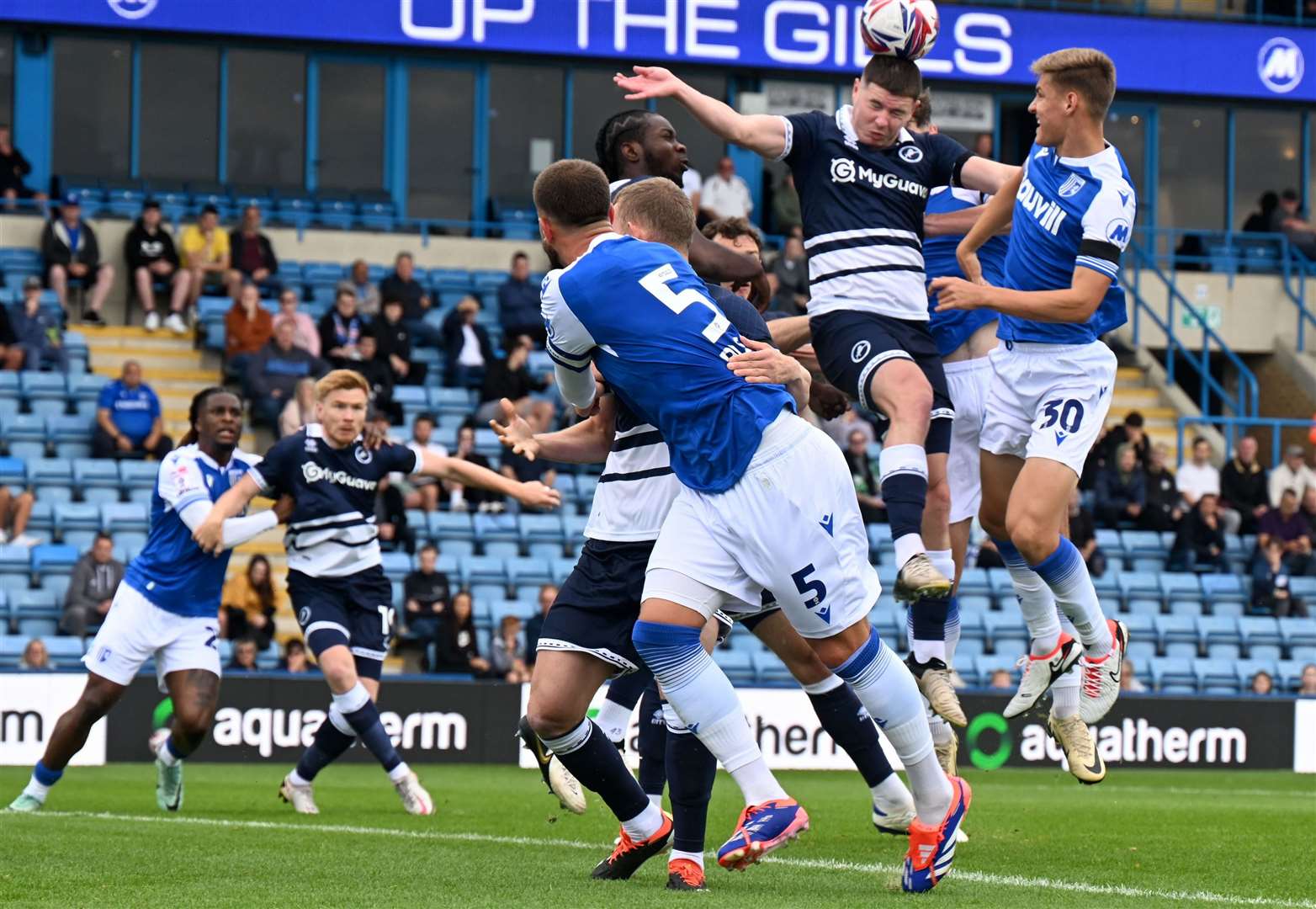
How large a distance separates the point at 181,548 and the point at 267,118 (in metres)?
15.5

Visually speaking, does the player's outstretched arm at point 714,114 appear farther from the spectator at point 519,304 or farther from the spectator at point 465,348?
the spectator at point 519,304

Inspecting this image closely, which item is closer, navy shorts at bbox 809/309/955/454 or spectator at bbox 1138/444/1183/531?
navy shorts at bbox 809/309/955/454

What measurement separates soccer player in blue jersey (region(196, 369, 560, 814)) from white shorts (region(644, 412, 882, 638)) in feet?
15.3

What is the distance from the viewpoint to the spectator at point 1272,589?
71.1 feet

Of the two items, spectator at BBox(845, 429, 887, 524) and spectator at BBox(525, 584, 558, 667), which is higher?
spectator at BBox(845, 429, 887, 524)

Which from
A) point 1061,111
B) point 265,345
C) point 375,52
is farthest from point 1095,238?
point 375,52

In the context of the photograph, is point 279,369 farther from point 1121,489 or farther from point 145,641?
point 1121,489

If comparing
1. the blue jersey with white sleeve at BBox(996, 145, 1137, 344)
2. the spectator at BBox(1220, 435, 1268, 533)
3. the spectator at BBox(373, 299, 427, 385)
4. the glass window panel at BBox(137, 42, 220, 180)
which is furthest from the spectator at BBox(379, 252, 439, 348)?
the blue jersey with white sleeve at BBox(996, 145, 1137, 344)

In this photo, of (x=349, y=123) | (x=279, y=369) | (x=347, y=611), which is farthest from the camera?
(x=349, y=123)

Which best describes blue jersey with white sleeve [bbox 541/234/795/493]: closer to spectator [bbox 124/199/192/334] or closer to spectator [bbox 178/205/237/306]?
spectator [bbox 178/205/237/306]

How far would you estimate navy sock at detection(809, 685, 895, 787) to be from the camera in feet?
24.4

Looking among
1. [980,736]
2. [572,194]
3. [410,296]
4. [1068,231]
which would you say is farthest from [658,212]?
[410,296]

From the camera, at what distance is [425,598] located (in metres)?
18.3

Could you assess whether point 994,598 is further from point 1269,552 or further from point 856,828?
point 856,828
